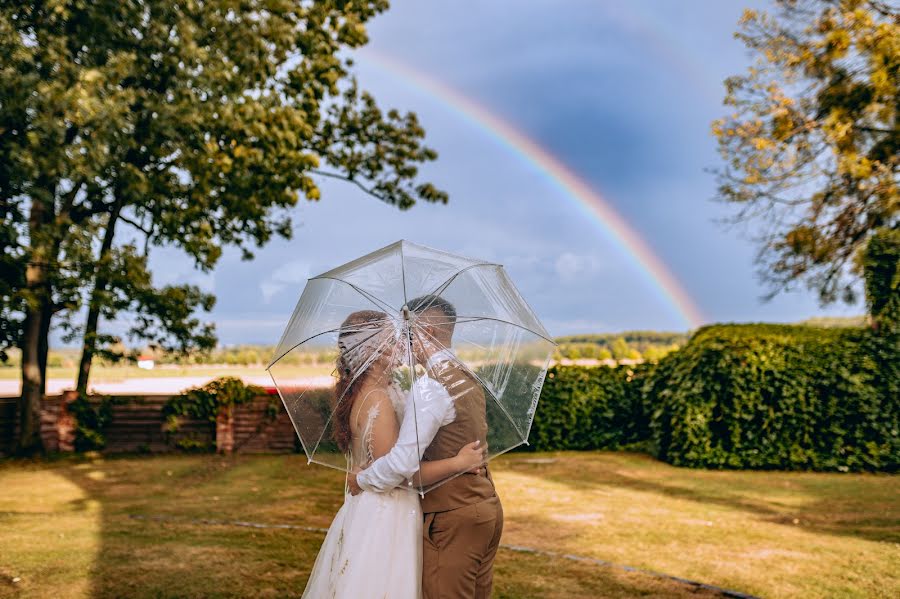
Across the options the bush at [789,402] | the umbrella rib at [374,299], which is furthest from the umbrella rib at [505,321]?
the bush at [789,402]

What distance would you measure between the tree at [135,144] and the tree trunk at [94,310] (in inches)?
1.2

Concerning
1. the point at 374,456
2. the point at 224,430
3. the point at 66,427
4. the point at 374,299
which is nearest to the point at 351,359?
the point at 374,299

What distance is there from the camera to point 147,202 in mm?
14359

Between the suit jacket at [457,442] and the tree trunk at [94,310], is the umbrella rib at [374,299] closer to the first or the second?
the suit jacket at [457,442]

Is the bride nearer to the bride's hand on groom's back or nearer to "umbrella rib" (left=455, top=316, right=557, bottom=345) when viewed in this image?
the bride's hand on groom's back

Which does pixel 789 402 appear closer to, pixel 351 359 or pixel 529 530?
pixel 529 530

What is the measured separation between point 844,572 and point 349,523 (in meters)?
4.56

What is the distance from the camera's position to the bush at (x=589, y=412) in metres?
14.6

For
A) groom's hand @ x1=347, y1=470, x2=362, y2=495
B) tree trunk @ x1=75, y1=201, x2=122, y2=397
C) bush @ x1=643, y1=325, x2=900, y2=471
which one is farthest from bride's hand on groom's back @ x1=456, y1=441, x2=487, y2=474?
tree trunk @ x1=75, y1=201, x2=122, y2=397

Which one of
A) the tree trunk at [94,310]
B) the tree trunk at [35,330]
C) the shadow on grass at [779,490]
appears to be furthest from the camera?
the tree trunk at [94,310]

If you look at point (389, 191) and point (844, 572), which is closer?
point (844, 572)

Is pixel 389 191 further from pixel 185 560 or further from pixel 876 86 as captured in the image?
pixel 185 560

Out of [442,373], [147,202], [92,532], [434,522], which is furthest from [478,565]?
[147,202]

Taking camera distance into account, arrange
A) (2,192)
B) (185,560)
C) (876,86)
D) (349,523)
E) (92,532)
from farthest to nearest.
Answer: (876,86), (2,192), (92,532), (185,560), (349,523)
